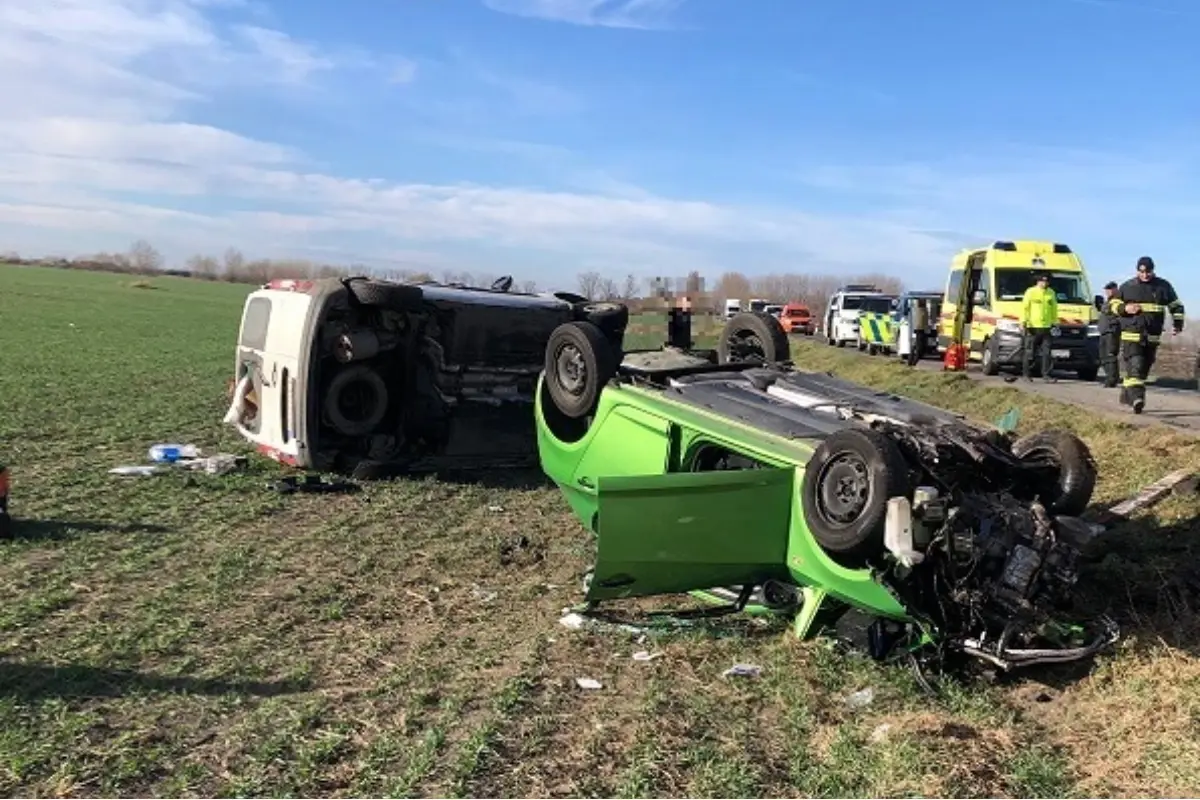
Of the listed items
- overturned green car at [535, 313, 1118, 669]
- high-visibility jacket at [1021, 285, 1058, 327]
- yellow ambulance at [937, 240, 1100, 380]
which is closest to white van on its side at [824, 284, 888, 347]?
yellow ambulance at [937, 240, 1100, 380]

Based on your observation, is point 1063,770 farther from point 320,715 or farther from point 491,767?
point 320,715

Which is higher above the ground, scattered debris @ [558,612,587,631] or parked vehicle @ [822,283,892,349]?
parked vehicle @ [822,283,892,349]

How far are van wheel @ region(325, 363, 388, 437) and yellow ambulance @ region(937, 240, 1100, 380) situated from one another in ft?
35.3

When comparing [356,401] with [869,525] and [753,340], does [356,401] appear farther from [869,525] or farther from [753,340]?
[869,525]

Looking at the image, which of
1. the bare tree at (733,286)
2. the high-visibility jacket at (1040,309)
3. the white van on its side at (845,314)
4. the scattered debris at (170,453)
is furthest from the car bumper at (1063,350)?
the bare tree at (733,286)

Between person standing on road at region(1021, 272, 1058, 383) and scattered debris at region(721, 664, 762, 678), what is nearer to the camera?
scattered debris at region(721, 664, 762, 678)

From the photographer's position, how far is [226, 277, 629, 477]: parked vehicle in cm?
865

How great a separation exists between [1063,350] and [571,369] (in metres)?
12.5

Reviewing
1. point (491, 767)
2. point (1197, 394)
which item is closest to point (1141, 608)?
point (491, 767)

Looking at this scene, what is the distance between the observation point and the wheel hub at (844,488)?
170 inches

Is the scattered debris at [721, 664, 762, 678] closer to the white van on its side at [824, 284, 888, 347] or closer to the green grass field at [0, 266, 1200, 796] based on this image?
the green grass field at [0, 266, 1200, 796]

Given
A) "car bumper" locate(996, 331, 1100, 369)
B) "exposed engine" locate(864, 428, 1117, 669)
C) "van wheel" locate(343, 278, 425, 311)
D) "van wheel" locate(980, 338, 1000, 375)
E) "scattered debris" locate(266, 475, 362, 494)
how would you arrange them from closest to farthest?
"exposed engine" locate(864, 428, 1117, 669)
"scattered debris" locate(266, 475, 362, 494)
"van wheel" locate(343, 278, 425, 311)
"car bumper" locate(996, 331, 1100, 369)
"van wheel" locate(980, 338, 1000, 375)

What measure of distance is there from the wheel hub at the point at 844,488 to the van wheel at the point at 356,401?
533cm

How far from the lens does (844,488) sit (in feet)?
14.5
